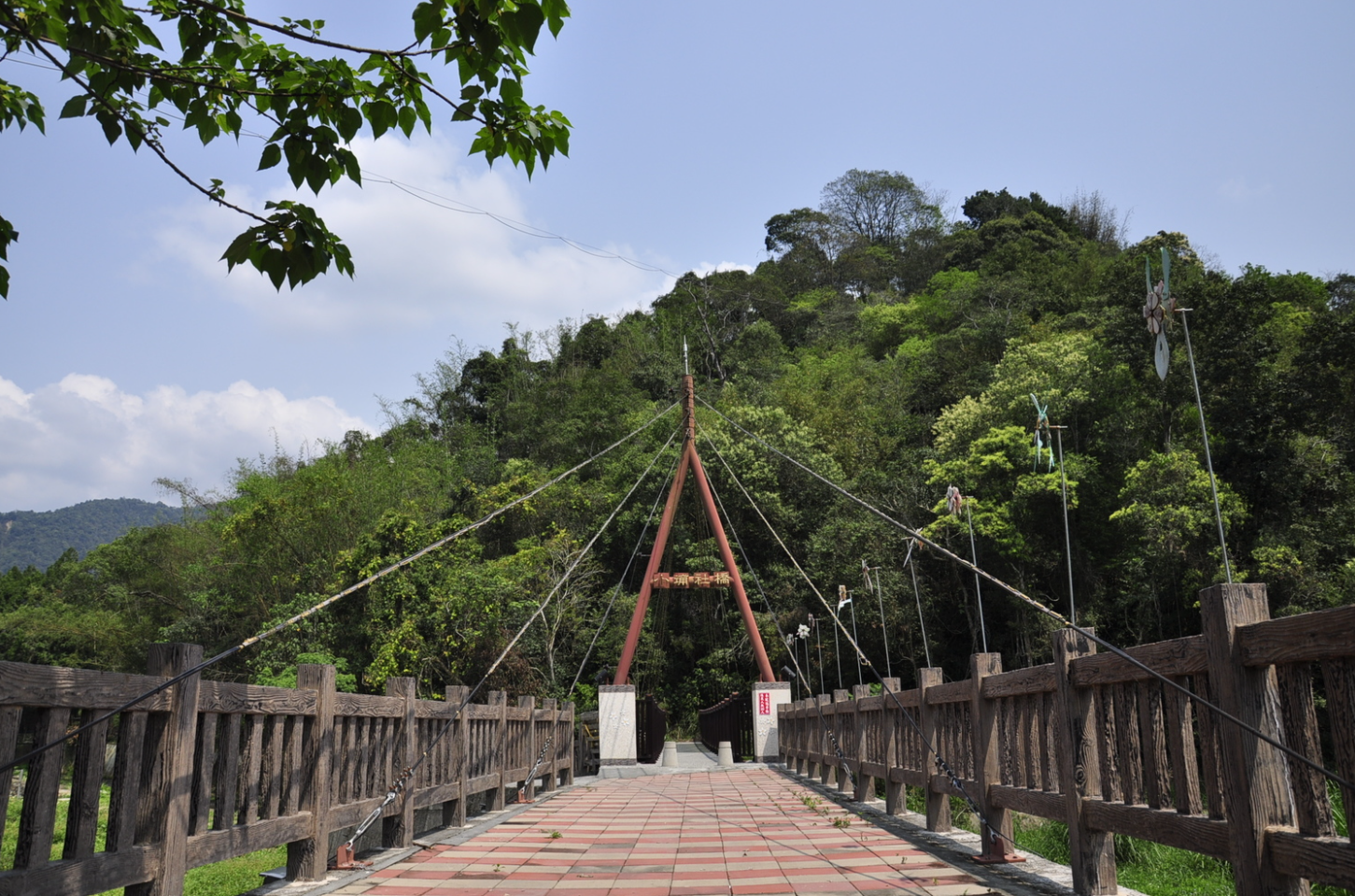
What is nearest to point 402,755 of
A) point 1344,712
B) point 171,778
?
point 171,778

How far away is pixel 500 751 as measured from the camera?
7.55 metres

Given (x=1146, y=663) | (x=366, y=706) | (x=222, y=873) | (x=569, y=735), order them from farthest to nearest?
(x=569, y=735) < (x=222, y=873) < (x=366, y=706) < (x=1146, y=663)

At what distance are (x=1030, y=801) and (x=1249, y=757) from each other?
5.56 ft

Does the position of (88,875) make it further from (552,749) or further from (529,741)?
(552,749)

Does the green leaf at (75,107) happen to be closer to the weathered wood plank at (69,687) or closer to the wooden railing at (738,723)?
the weathered wood plank at (69,687)

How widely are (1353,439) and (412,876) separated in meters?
20.6

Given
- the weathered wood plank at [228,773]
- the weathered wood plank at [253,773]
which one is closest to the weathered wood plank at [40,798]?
the weathered wood plank at [228,773]

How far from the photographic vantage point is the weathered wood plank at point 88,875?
224 cm

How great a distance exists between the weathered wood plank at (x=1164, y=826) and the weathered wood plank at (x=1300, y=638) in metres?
0.51

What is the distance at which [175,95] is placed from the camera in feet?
10.5

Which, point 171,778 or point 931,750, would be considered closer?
point 171,778

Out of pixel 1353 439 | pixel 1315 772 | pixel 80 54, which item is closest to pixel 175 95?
pixel 80 54

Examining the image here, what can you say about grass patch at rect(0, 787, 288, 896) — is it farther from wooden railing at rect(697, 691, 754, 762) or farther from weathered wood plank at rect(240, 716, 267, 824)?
wooden railing at rect(697, 691, 754, 762)

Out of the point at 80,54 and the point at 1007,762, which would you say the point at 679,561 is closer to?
the point at 1007,762
